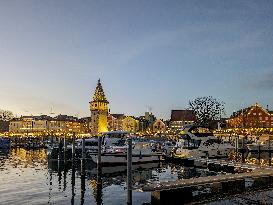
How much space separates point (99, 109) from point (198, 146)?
350 ft

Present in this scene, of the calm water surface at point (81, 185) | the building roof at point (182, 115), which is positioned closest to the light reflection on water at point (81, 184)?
the calm water surface at point (81, 185)

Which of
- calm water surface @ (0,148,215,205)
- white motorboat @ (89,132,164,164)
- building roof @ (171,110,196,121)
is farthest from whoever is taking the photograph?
building roof @ (171,110,196,121)

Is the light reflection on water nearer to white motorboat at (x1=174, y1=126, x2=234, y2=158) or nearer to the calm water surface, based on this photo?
the calm water surface

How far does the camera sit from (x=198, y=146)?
4941 cm

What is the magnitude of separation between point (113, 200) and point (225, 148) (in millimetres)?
32468

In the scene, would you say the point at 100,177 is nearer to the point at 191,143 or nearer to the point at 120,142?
the point at 120,142

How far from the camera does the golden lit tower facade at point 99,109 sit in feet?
491

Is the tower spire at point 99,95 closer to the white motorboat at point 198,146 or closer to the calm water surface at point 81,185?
the white motorboat at point 198,146

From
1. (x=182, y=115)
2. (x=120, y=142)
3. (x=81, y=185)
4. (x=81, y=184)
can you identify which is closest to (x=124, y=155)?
(x=120, y=142)

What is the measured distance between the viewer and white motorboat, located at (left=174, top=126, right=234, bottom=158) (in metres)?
47.7

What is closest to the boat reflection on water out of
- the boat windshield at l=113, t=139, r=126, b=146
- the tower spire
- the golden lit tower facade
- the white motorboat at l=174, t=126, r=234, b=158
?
the boat windshield at l=113, t=139, r=126, b=146

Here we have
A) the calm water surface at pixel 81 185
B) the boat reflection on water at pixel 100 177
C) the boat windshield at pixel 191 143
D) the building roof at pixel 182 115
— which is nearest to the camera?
the calm water surface at pixel 81 185

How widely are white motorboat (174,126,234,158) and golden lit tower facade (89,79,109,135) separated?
99886mm

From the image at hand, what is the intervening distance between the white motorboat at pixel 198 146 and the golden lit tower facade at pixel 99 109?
328ft
